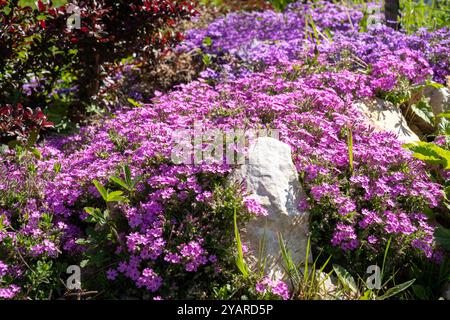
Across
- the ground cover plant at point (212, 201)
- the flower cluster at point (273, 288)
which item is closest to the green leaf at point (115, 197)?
the ground cover plant at point (212, 201)

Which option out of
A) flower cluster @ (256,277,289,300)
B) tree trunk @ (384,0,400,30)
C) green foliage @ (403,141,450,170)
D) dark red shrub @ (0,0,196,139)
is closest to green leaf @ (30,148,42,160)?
dark red shrub @ (0,0,196,139)

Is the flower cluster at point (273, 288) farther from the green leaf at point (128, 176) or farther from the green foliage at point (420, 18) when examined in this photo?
the green foliage at point (420, 18)

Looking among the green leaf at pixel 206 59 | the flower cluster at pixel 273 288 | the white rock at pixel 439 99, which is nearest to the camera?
the flower cluster at pixel 273 288

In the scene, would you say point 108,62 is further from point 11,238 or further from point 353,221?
point 353,221

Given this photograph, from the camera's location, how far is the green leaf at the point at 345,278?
122 inches

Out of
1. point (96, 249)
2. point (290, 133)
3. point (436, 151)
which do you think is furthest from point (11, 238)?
point (436, 151)

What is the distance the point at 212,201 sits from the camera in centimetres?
308

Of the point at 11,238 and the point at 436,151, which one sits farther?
the point at 436,151

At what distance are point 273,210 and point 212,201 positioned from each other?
409 mm

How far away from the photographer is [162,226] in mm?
3039

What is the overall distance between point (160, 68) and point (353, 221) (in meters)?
2.97

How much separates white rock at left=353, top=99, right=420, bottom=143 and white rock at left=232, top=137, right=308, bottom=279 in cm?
132

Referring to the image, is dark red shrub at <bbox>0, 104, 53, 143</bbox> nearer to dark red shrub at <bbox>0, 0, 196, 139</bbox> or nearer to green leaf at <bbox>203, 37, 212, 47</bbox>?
dark red shrub at <bbox>0, 0, 196, 139</bbox>

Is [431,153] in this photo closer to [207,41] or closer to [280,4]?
[207,41]
